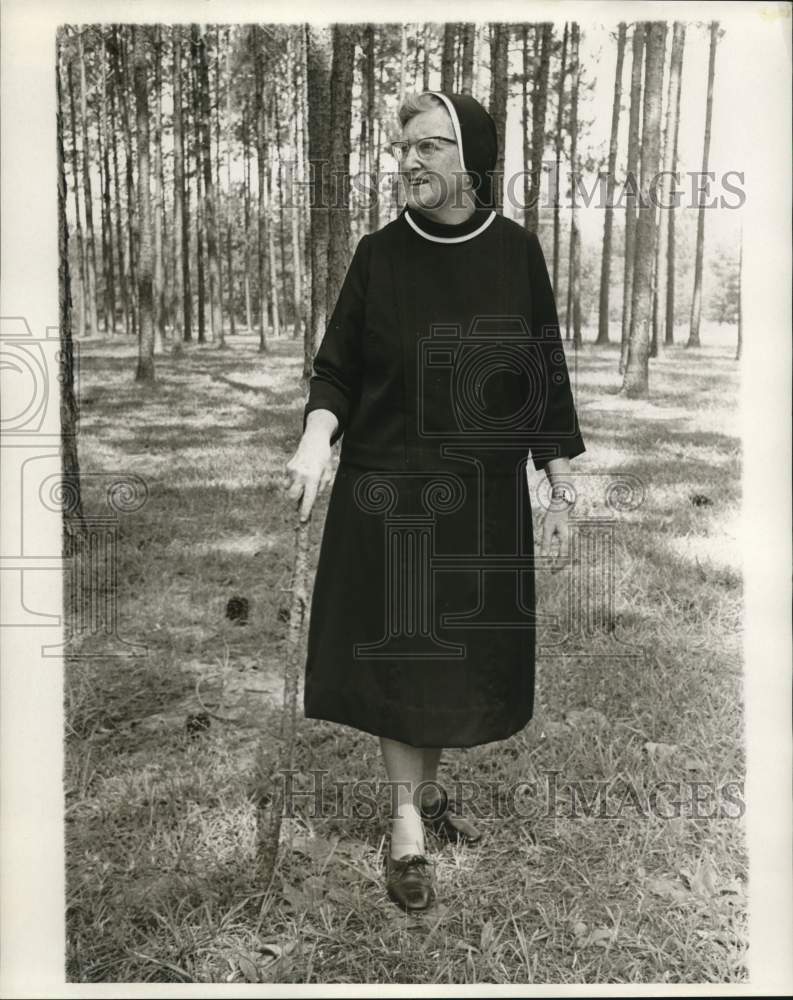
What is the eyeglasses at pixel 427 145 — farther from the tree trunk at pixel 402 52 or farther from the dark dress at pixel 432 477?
the tree trunk at pixel 402 52

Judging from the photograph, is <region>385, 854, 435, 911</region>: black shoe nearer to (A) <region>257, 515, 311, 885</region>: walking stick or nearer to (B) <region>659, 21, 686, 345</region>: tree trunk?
(A) <region>257, 515, 311, 885</region>: walking stick

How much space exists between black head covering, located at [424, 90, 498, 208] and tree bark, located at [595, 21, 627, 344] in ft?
1.31

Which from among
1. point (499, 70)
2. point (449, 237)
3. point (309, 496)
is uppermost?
point (499, 70)

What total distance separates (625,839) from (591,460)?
40.7 inches

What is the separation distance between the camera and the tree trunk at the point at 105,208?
2.59 meters

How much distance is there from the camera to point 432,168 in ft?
7.68

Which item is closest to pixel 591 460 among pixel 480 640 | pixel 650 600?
pixel 650 600

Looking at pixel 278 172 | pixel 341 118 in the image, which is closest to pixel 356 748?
pixel 278 172

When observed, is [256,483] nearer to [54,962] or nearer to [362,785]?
[362,785]

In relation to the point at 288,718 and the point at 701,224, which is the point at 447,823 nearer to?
the point at 288,718

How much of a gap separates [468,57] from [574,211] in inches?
19.9

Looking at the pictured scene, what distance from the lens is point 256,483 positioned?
2.67 meters

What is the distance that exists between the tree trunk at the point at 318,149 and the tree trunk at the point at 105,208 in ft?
1.85

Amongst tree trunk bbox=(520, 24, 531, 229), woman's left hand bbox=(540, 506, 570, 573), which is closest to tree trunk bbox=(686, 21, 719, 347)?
tree trunk bbox=(520, 24, 531, 229)
